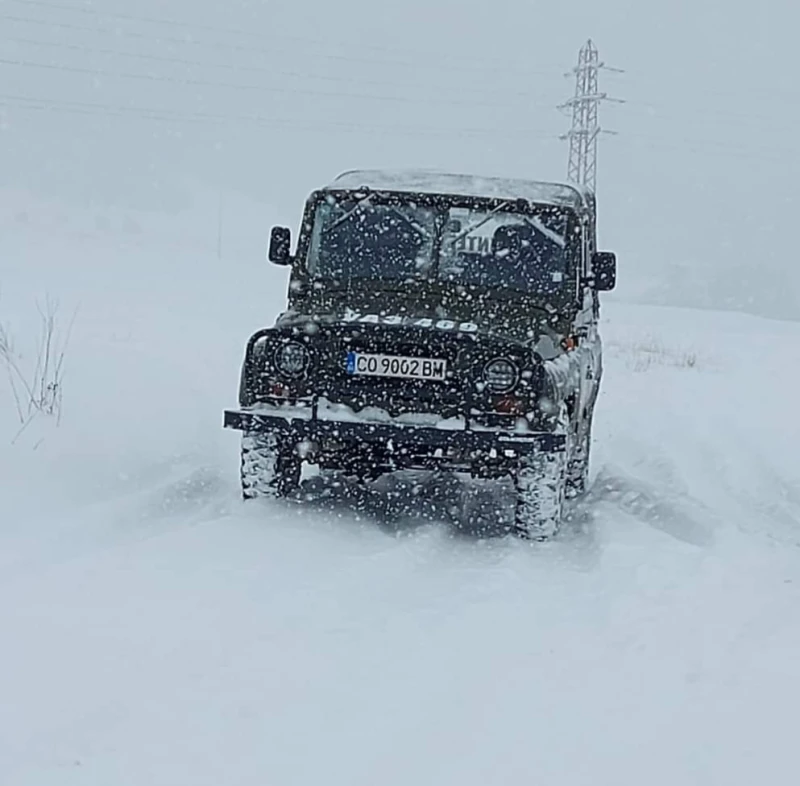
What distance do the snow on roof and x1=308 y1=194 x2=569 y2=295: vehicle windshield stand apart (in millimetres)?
134

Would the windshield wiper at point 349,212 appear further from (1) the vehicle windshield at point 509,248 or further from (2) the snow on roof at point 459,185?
(1) the vehicle windshield at point 509,248

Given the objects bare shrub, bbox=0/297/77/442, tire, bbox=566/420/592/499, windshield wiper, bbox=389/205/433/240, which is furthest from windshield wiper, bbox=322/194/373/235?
bare shrub, bbox=0/297/77/442

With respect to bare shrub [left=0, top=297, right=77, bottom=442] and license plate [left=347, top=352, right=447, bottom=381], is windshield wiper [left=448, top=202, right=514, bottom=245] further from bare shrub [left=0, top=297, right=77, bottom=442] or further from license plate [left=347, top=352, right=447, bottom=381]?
bare shrub [left=0, top=297, right=77, bottom=442]

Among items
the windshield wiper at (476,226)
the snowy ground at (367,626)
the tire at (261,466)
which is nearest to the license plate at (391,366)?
the tire at (261,466)

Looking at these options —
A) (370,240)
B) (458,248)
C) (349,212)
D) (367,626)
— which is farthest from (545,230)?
(367,626)

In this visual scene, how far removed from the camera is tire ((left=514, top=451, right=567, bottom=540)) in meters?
6.19

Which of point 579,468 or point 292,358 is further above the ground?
point 292,358

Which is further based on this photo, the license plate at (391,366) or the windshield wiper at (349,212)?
the windshield wiper at (349,212)

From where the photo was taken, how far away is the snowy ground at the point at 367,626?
3.27 m

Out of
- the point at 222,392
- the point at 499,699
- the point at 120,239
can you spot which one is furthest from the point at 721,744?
the point at 120,239

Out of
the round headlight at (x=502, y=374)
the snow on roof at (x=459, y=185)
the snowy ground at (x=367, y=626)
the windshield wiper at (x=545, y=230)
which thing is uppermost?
the snow on roof at (x=459, y=185)

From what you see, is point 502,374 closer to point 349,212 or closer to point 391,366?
point 391,366

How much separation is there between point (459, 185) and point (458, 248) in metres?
0.52

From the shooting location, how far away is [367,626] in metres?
4.48
